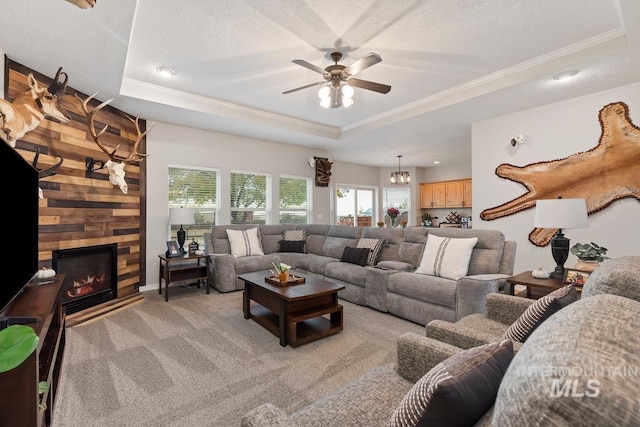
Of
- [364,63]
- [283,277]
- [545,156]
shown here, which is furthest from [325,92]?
[545,156]

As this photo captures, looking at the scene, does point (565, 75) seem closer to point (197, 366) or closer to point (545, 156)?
point (545, 156)

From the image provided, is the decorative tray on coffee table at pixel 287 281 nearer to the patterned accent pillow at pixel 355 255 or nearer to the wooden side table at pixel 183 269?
the patterned accent pillow at pixel 355 255

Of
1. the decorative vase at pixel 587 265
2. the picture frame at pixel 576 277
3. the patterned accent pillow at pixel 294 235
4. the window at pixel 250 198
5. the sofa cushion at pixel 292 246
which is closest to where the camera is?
the picture frame at pixel 576 277

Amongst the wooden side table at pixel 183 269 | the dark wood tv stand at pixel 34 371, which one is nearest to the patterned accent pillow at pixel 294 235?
the wooden side table at pixel 183 269

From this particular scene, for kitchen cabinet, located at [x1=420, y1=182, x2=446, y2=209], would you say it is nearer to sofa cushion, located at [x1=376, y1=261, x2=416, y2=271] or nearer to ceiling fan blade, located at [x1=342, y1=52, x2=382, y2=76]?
sofa cushion, located at [x1=376, y1=261, x2=416, y2=271]

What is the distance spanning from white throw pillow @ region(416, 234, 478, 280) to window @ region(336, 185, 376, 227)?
181 inches

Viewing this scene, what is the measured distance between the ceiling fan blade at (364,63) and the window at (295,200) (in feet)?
12.5

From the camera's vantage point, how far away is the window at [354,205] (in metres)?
Result: 8.12

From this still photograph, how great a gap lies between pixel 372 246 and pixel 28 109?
393cm

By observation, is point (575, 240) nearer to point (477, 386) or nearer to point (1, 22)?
point (477, 386)

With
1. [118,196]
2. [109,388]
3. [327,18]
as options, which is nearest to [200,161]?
[118,196]

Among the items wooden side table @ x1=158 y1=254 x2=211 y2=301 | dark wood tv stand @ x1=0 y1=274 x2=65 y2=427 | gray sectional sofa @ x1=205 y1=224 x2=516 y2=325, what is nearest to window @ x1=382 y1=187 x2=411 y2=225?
gray sectional sofa @ x1=205 y1=224 x2=516 y2=325

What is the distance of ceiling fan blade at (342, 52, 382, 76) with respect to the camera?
2.50 m

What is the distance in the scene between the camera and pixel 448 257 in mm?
3252
